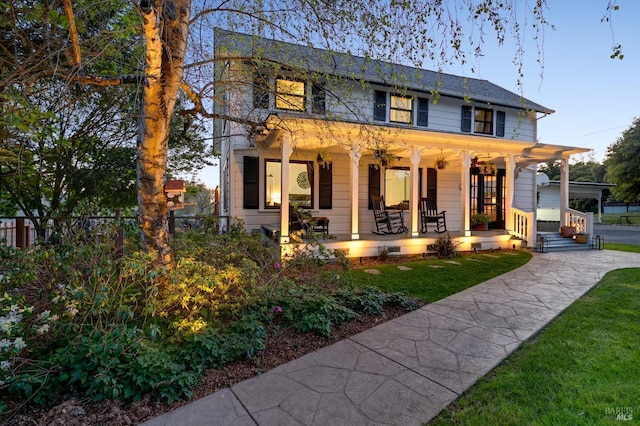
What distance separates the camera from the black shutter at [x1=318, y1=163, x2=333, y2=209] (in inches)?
344

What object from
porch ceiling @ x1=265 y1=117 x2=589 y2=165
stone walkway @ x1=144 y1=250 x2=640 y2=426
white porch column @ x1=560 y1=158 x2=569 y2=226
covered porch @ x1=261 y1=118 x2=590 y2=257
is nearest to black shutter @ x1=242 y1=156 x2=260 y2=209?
covered porch @ x1=261 y1=118 x2=590 y2=257

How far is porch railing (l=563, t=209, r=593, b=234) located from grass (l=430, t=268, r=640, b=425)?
7640 mm

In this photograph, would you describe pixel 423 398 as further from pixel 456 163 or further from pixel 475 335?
pixel 456 163

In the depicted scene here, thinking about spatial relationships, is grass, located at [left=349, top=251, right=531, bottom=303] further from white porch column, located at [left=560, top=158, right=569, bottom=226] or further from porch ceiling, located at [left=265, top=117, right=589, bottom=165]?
white porch column, located at [left=560, top=158, right=569, bottom=226]

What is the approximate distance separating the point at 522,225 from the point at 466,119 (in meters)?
3.81

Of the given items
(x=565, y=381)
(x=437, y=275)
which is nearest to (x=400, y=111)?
(x=437, y=275)

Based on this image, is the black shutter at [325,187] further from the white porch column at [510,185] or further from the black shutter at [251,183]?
the white porch column at [510,185]

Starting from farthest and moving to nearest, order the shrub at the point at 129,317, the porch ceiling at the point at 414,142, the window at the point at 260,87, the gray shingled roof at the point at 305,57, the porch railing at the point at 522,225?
the porch railing at the point at 522,225 < the porch ceiling at the point at 414,142 < the window at the point at 260,87 < the gray shingled roof at the point at 305,57 < the shrub at the point at 129,317

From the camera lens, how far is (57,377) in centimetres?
222

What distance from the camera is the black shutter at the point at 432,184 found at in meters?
10.1

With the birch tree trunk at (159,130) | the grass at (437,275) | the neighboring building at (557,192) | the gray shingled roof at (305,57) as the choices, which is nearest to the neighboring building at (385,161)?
the gray shingled roof at (305,57)

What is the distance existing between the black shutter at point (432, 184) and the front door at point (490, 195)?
1.64 m

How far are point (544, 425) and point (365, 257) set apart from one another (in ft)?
18.5

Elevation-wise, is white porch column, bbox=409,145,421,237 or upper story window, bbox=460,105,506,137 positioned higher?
upper story window, bbox=460,105,506,137
